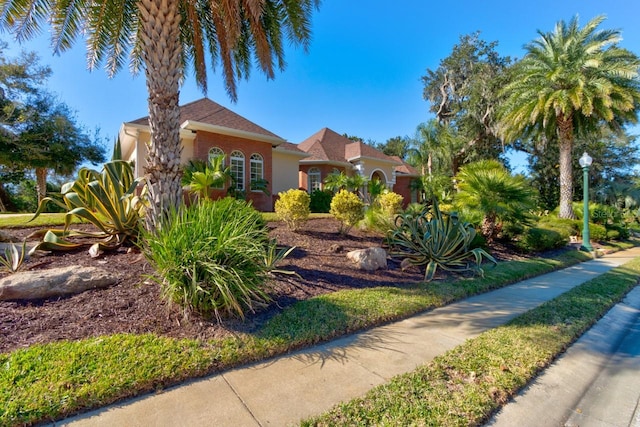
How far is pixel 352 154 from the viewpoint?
23.4m

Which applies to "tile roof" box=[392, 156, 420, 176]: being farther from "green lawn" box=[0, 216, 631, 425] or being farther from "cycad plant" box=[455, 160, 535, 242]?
"green lawn" box=[0, 216, 631, 425]

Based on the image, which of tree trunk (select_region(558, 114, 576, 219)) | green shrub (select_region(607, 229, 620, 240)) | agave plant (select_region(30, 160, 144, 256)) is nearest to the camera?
agave plant (select_region(30, 160, 144, 256))

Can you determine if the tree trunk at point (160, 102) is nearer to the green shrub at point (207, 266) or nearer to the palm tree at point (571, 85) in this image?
the green shrub at point (207, 266)

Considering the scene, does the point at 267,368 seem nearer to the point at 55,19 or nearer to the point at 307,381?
the point at 307,381

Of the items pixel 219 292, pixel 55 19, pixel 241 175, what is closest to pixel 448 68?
pixel 241 175

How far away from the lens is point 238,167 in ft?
54.1

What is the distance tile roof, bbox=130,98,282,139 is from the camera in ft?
50.7

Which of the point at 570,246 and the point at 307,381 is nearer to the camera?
the point at 307,381

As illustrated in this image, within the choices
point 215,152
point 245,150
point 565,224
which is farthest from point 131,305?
point 565,224

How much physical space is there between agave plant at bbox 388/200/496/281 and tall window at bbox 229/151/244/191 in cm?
1070

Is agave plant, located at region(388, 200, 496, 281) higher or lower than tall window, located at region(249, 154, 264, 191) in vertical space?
lower

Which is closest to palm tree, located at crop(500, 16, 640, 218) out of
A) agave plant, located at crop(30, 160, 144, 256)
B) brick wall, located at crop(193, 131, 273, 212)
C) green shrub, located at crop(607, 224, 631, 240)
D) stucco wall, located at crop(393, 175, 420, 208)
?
green shrub, located at crop(607, 224, 631, 240)

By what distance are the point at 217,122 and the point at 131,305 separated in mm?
13254

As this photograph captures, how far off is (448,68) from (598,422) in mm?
36658
